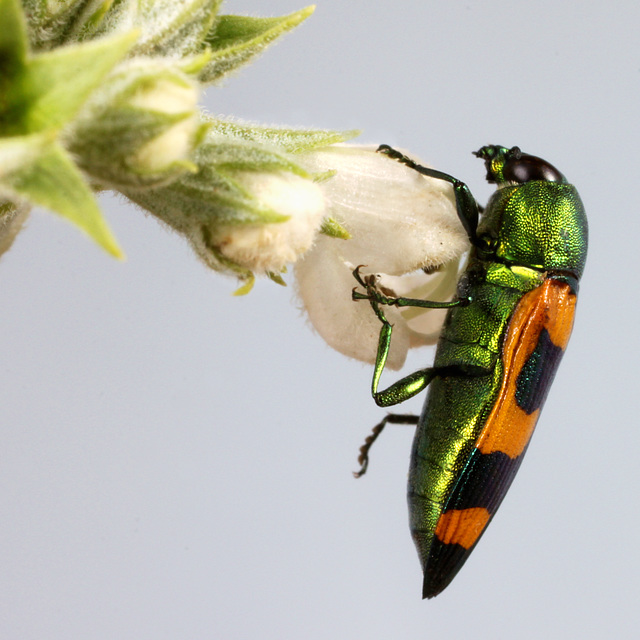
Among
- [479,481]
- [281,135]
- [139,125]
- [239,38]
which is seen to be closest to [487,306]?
[479,481]

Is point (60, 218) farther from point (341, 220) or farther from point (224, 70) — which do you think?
point (341, 220)

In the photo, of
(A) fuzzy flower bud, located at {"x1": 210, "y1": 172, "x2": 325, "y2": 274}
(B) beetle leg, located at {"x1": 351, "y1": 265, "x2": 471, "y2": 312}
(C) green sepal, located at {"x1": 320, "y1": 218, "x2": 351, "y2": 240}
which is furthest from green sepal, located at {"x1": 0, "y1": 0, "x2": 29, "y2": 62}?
(B) beetle leg, located at {"x1": 351, "y1": 265, "x2": 471, "y2": 312}

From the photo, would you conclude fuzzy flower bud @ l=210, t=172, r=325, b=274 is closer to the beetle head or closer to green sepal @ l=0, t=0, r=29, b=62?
green sepal @ l=0, t=0, r=29, b=62

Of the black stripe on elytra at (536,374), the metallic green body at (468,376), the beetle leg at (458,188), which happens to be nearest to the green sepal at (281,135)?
the beetle leg at (458,188)

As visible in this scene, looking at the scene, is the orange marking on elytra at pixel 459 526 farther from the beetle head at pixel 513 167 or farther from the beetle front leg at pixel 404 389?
the beetle head at pixel 513 167

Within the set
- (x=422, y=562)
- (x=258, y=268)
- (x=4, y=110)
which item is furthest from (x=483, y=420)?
(x=4, y=110)

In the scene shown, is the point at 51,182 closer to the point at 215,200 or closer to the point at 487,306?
the point at 215,200
